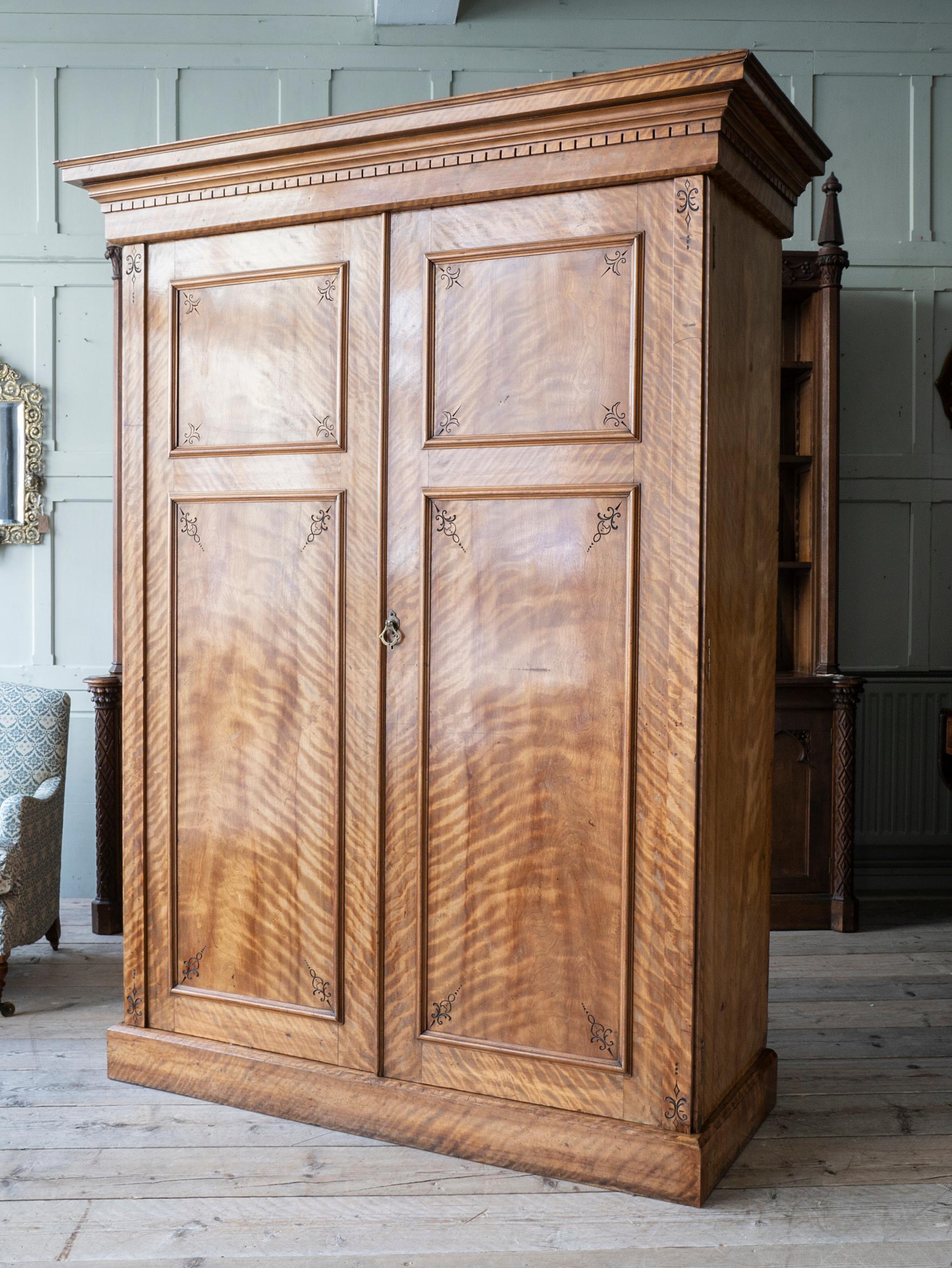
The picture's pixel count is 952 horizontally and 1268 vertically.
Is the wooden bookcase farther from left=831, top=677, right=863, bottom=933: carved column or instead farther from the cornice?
the cornice

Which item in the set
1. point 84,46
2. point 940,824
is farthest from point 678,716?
point 84,46

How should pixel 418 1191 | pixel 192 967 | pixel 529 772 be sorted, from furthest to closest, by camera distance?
1. pixel 192 967
2. pixel 529 772
3. pixel 418 1191

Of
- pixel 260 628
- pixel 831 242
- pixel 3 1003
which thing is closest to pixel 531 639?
pixel 260 628

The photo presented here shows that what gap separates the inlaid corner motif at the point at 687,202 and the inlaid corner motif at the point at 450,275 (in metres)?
0.52

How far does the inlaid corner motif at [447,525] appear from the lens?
255 centimetres

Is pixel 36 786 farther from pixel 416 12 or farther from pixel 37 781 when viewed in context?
pixel 416 12

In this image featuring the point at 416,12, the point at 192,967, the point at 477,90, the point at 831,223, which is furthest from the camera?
the point at 477,90

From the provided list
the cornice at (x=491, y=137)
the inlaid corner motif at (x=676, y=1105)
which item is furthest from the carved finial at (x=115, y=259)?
the inlaid corner motif at (x=676, y=1105)

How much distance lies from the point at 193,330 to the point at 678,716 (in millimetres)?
1586

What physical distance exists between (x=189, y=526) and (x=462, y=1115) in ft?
5.30

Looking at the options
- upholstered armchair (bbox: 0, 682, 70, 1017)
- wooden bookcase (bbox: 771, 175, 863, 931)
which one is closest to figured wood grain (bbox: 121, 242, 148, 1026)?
upholstered armchair (bbox: 0, 682, 70, 1017)

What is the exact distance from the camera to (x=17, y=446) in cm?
457

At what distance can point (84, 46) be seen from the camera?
15.0 ft

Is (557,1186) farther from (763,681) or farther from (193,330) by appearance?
(193,330)
